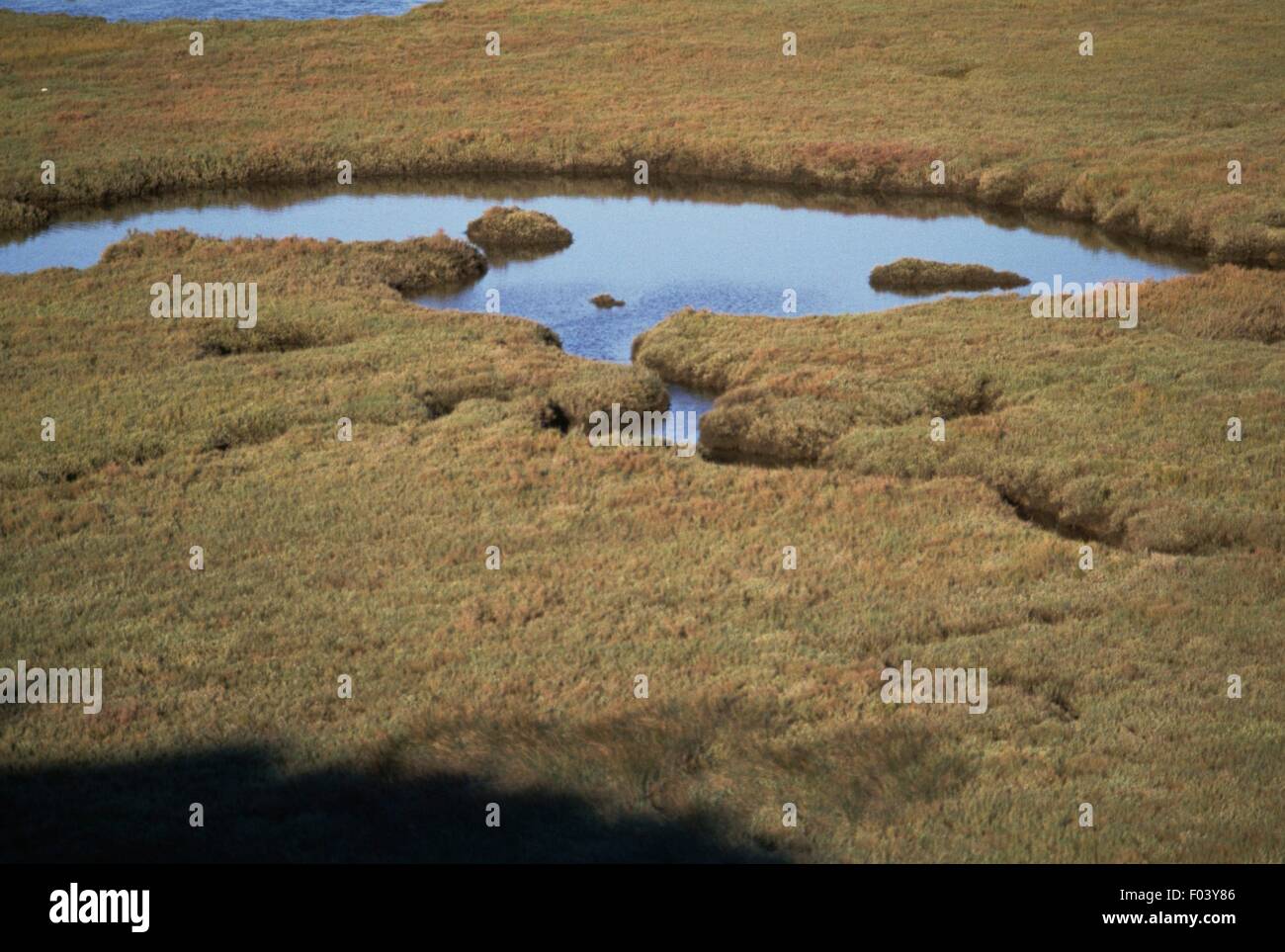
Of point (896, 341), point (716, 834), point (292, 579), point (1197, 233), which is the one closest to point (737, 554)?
point (292, 579)

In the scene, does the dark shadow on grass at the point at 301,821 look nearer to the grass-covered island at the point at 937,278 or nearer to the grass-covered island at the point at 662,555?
the grass-covered island at the point at 662,555

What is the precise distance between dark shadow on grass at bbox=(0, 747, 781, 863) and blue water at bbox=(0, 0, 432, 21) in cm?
10502

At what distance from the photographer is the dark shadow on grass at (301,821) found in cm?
1553

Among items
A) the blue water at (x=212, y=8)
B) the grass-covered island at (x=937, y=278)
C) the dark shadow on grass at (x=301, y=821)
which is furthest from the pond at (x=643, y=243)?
the blue water at (x=212, y=8)

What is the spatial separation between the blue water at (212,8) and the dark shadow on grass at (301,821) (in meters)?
105

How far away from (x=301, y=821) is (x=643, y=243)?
38.7 metres

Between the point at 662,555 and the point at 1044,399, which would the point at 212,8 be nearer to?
the point at 1044,399

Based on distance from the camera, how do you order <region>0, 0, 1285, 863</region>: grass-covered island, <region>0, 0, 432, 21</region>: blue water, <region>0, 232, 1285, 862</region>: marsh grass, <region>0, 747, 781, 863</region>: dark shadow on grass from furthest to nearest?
<region>0, 0, 432, 21</region>: blue water, <region>0, 0, 1285, 863</region>: grass-covered island, <region>0, 232, 1285, 862</region>: marsh grass, <region>0, 747, 781, 863</region>: dark shadow on grass

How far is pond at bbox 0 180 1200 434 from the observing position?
1784 inches

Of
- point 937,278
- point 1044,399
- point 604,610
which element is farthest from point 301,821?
point 937,278

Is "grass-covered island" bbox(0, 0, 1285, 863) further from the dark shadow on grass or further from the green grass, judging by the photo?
the green grass

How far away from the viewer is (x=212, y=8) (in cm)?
12012

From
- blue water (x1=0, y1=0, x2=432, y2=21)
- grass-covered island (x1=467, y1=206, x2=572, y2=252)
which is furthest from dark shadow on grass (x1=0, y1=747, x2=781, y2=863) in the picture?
blue water (x1=0, y1=0, x2=432, y2=21)
